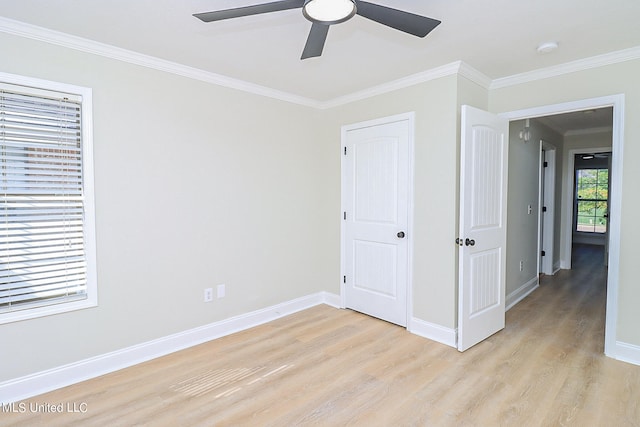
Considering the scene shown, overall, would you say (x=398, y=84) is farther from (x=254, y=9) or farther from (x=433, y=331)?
(x=433, y=331)

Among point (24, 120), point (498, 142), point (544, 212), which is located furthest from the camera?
point (544, 212)

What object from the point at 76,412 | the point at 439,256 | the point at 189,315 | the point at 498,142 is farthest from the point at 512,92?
the point at 76,412

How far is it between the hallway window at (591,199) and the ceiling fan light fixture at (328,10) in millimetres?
9677

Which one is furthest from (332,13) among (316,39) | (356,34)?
(356,34)

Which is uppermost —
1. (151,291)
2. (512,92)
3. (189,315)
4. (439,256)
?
(512,92)

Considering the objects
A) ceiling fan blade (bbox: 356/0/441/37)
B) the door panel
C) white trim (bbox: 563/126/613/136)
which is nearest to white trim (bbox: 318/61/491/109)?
the door panel

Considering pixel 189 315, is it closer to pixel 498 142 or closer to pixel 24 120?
pixel 24 120

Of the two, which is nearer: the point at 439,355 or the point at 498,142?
the point at 439,355

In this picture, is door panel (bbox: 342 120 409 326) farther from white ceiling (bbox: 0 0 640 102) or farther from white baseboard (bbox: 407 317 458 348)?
Answer: white ceiling (bbox: 0 0 640 102)

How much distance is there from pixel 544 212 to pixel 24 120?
21.1ft

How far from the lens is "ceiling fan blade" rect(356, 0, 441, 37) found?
1.48 m

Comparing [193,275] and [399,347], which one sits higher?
[193,275]

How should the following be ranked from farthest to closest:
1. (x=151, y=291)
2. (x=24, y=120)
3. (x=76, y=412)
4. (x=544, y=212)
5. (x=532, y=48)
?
(x=544, y=212) → (x=151, y=291) → (x=532, y=48) → (x=24, y=120) → (x=76, y=412)

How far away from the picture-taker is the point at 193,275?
299cm
